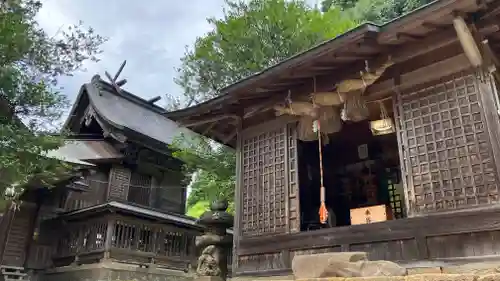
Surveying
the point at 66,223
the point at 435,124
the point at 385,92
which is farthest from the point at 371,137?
the point at 66,223

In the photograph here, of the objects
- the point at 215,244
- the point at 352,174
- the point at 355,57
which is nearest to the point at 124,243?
the point at 215,244

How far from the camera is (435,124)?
22.7ft

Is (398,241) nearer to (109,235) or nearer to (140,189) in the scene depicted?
(109,235)

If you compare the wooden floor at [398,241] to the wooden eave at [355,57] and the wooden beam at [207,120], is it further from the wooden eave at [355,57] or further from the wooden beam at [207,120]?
the wooden beam at [207,120]

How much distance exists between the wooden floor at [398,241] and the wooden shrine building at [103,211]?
872 cm

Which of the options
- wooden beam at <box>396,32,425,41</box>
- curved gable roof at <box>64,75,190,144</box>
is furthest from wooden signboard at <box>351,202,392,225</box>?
curved gable roof at <box>64,75,190,144</box>

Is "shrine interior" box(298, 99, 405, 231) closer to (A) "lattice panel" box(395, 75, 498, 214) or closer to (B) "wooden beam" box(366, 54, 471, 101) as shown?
(B) "wooden beam" box(366, 54, 471, 101)

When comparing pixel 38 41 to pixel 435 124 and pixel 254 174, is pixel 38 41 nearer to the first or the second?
pixel 254 174

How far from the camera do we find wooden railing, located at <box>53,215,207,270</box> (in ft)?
54.9

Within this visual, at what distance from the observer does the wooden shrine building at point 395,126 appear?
20.7 ft

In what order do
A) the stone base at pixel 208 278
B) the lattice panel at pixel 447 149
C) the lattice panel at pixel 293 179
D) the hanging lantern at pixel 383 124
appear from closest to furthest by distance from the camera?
the lattice panel at pixel 447 149 < the lattice panel at pixel 293 179 < the hanging lantern at pixel 383 124 < the stone base at pixel 208 278

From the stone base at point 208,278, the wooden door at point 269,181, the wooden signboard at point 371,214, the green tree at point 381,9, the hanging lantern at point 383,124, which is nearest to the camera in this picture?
the wooden door at point 269,181

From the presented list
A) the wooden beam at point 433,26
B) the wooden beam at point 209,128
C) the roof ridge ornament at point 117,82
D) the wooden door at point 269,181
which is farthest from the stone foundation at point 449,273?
the roof ridge ornament at point 117,82

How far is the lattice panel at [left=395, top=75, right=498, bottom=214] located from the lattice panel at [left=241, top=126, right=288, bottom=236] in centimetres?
267
